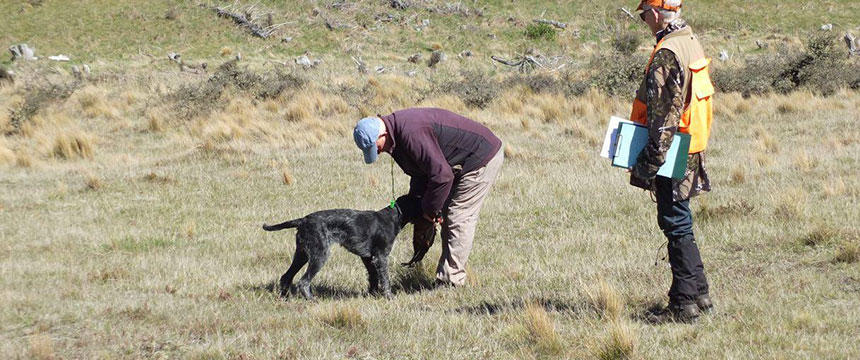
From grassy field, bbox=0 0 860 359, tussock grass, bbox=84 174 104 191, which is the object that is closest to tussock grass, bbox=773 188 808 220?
grassy field, bbox=0 0 860 359

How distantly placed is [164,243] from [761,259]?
18.9 ft

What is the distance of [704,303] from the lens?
5.52 metres

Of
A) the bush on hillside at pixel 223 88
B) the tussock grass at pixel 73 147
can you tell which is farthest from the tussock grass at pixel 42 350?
the bush on hillside at pixel 223 88

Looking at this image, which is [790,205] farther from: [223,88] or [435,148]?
[223,88]

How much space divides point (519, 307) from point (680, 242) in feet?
4.14

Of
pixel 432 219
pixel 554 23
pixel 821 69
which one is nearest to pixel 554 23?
pixel 554 23

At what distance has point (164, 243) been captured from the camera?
8.83 meters

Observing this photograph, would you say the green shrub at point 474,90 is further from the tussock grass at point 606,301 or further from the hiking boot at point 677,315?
the hiking boot at point 677,315

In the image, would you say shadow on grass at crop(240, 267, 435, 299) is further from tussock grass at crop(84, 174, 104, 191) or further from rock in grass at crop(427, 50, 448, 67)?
rock in grass at crop(427, 50, 448, 67)

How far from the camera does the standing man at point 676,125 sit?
16.6ft

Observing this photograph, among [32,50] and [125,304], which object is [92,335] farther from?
[32,50]

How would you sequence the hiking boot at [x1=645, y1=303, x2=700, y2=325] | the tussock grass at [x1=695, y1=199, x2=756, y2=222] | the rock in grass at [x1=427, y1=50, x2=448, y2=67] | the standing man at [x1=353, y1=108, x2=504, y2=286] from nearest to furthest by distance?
1. the hiking boot at [x1=645, y1=303, x2=700, y2=325]
2. the standing man at [x1=353, y1=108, x2=504, y2=286]
3. the tussock grass at [x1=695, y1=199, x2=756, y2=222]
4. the rock in grass at [x1=427, y1=50, x2=448, y2=67]

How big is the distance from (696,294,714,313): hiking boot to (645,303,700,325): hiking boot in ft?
Result: 0.18

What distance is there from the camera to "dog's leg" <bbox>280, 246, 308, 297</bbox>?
6570mm
